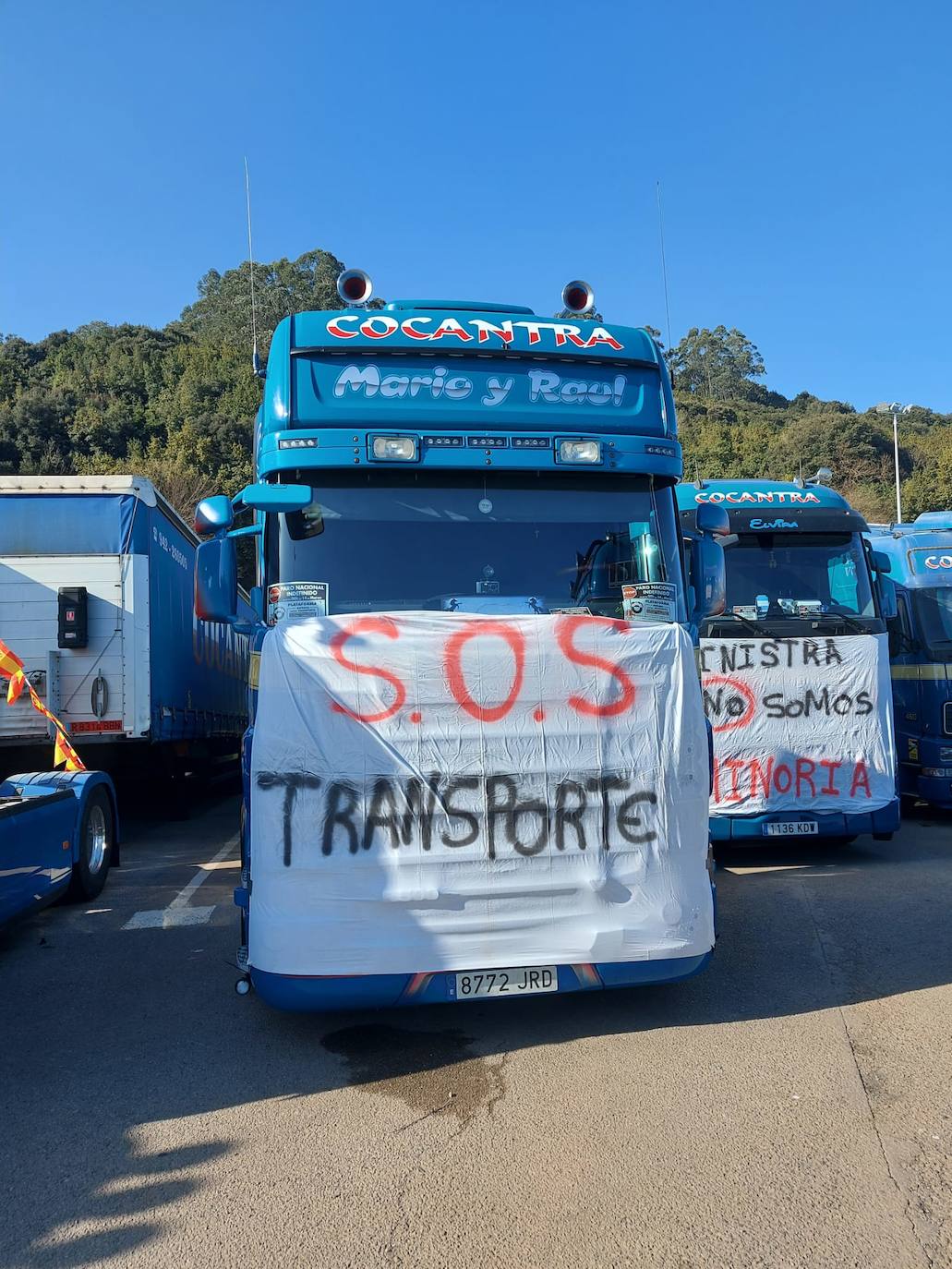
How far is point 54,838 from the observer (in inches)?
274

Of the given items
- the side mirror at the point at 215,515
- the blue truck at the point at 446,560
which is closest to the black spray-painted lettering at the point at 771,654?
the blue truck at the point at 446,560

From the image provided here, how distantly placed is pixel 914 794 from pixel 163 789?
9.90m

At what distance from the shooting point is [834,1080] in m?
4.27

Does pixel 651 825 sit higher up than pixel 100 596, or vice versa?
pixel 100 596

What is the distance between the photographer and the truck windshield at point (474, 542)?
16.8 feet

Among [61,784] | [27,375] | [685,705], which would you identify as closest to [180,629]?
[61,784]

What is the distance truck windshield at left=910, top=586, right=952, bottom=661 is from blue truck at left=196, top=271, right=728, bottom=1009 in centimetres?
620

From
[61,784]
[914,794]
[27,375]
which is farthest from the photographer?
[27,375]

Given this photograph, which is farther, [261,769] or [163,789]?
[163,789]

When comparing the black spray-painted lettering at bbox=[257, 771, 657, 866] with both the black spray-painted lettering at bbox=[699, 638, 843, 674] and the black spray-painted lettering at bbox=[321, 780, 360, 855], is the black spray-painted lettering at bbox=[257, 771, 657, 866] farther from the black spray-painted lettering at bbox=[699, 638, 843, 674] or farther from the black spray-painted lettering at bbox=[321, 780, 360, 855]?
the black spray-painted lettering at bbox=[699, 638, 843, 674]

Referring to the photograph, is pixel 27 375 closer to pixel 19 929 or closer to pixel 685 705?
pixel 19 929

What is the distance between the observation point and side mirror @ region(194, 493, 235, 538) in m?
5.30

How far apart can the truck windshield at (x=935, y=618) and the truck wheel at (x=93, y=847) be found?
905 centimetres

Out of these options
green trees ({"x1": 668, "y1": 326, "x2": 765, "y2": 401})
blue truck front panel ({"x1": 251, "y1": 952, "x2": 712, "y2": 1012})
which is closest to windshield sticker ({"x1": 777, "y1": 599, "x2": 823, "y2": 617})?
blue truck front panel ({"x1": 251, "y1": 952, "x2": 712, "y2": 1012})
